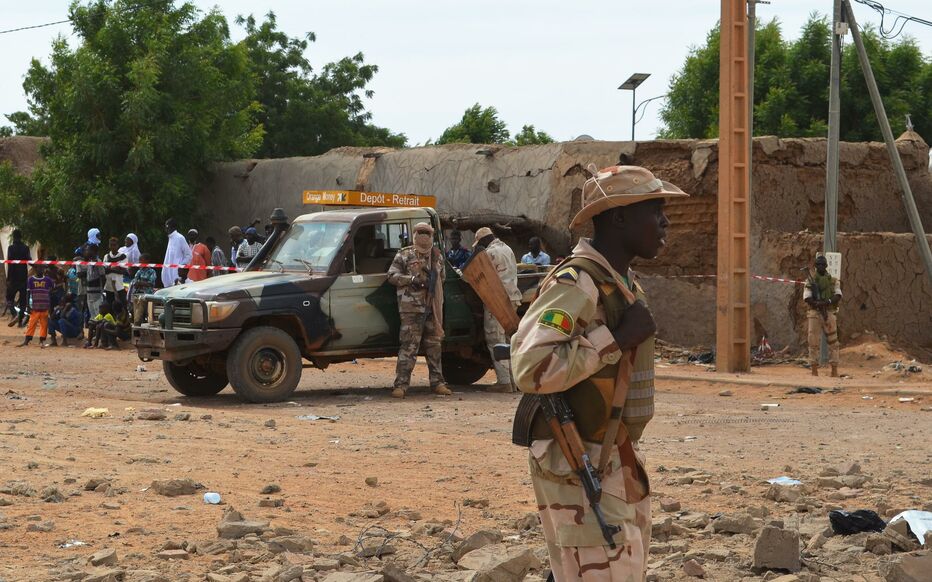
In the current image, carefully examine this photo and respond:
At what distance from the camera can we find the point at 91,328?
19688mm

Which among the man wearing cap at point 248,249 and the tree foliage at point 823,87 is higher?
the tree foliage at point 823,87

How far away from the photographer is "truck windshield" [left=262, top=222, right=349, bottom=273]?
1309cm

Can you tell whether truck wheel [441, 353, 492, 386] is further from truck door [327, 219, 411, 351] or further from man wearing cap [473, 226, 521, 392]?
truck door [327, 219, 411, 351]

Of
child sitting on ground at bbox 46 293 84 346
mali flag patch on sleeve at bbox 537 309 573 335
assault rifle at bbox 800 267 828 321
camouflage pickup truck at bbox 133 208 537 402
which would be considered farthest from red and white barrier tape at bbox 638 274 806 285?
mali flag patch on sleeve at bbox 537 309 573 335

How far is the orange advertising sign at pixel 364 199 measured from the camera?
16.0m

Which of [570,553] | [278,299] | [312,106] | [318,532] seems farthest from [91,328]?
[312,106]

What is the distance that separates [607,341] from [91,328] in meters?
17.2

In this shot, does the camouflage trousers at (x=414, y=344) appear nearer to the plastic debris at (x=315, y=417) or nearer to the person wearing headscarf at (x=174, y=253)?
the plastic debris at (x=315, y=417)

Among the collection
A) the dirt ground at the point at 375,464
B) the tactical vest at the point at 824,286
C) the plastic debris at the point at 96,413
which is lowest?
the dirt ground at the point at 375,464

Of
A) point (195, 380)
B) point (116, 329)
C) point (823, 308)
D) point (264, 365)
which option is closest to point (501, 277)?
point (264, 365)

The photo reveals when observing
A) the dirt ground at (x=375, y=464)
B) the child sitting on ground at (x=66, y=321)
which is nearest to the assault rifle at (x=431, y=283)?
the dirt ground at (x=375, y=464)

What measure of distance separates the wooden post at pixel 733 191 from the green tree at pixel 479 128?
1103 inches

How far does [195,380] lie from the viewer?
44.6 feet

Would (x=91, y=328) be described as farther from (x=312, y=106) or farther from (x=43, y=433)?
(x=312, y=106)
